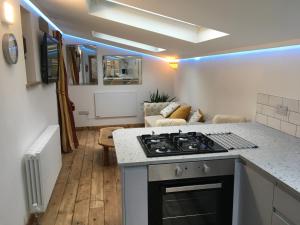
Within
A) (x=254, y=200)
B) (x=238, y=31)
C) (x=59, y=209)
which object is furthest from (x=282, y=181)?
(x=59, y=209)

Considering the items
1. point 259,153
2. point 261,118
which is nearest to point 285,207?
point 259,153

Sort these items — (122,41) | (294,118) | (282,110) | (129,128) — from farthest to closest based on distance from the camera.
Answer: (122,41)
(129,128)
(282,110)
(294,118)

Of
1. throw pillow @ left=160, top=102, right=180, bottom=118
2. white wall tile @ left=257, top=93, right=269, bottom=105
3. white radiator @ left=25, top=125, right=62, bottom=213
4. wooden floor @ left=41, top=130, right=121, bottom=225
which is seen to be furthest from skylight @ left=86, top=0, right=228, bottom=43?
throw pillow @ left=160, top=102, right=180, bottom=118

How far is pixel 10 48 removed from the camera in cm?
208

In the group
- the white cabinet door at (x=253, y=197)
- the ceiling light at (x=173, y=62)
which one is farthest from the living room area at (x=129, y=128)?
the ceiling light at (x=173, y=62)

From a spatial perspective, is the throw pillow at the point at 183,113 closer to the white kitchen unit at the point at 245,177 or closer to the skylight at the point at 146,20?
the skylight at the point at 146,20

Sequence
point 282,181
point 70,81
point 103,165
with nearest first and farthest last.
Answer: point 282,181 → point 103,165 → point 70,81

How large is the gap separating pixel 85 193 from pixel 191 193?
1.80 m

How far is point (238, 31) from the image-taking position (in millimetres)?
2174

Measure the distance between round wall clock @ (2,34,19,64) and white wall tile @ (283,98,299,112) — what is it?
2.31m

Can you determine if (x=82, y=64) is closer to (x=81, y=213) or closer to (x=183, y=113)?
(x=183, y=113)

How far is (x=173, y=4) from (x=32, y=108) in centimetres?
183

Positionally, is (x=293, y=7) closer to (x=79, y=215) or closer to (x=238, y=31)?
(x=238, y=31)

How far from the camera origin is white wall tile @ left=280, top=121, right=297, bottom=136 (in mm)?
2228
